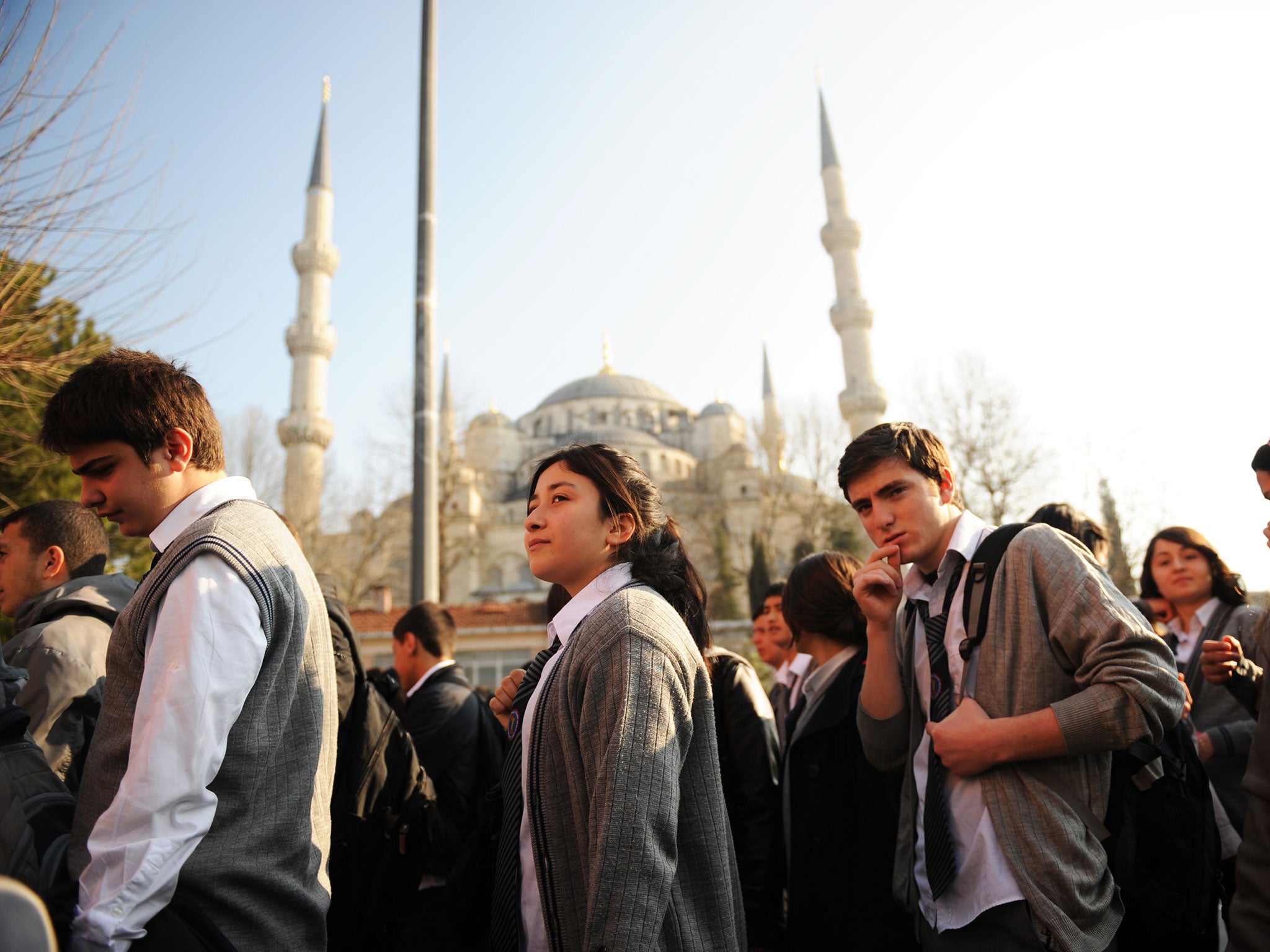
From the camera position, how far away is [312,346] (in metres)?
29.2

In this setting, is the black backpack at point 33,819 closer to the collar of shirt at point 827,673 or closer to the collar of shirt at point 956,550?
the collar of shirt at point 956,550

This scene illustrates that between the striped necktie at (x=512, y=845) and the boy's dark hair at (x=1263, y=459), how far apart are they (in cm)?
227

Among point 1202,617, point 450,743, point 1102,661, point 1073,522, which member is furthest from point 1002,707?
point 450,743

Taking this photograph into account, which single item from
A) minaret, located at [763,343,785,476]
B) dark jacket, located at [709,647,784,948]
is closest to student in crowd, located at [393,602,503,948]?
dark jacket, located at [709,647,784,948]

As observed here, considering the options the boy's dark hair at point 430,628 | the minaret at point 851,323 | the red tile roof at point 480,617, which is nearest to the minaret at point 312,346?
the red tile roof at point 480,617

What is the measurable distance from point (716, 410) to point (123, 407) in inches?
1943

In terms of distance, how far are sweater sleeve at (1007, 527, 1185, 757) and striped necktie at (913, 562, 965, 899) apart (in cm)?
26

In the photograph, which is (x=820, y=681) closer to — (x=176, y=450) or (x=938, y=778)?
(x=938, y=778)

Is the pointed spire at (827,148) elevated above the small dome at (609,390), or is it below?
above

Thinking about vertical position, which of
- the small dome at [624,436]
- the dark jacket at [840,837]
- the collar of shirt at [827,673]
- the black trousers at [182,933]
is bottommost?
the dark jacket at [840,837]

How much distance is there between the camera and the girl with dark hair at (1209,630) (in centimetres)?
322

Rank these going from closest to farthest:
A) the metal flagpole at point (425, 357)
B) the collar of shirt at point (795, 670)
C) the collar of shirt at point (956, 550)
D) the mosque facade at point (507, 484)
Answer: the collar of shirt at point (956, 550) < the collar of shirt at point (795, 670) < the metal flagpole at point (425, 357) < the mosque facade at point (507, 484)

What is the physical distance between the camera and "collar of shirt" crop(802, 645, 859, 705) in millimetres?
3023

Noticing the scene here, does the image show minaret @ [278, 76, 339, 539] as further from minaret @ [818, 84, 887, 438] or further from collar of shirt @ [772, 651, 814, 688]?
collar of shirt @ [772, 651, 814, 688]
